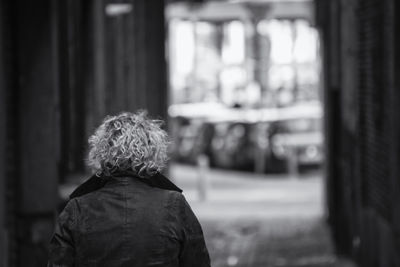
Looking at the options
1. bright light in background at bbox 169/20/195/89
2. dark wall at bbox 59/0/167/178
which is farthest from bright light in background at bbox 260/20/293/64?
dark wall at bbox 59/0/167/178

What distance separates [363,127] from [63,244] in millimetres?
8796

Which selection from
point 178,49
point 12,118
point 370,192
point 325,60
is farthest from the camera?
point 178,49

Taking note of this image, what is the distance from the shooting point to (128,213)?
4.28m

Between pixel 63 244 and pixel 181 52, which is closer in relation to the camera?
pixel 63 244

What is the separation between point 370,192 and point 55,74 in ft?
12.0

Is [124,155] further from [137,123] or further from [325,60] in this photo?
[325,60]

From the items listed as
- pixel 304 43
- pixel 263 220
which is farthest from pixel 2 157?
pixel 304 43

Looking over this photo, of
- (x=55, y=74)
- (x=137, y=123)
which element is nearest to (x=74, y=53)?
(x=55, y=74)

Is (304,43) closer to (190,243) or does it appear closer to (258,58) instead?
(258,58)

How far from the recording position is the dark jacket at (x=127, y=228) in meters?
4.22

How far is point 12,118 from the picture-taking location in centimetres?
1016

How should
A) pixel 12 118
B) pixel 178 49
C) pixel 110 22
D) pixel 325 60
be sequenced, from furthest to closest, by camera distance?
1. pixel 178 49
2. pixel 325 60
3. pixel 110 22
4. pixel 12 118

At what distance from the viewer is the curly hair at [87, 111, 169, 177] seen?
433 centimetres

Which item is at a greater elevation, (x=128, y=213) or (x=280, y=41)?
(x=280, y=41)
